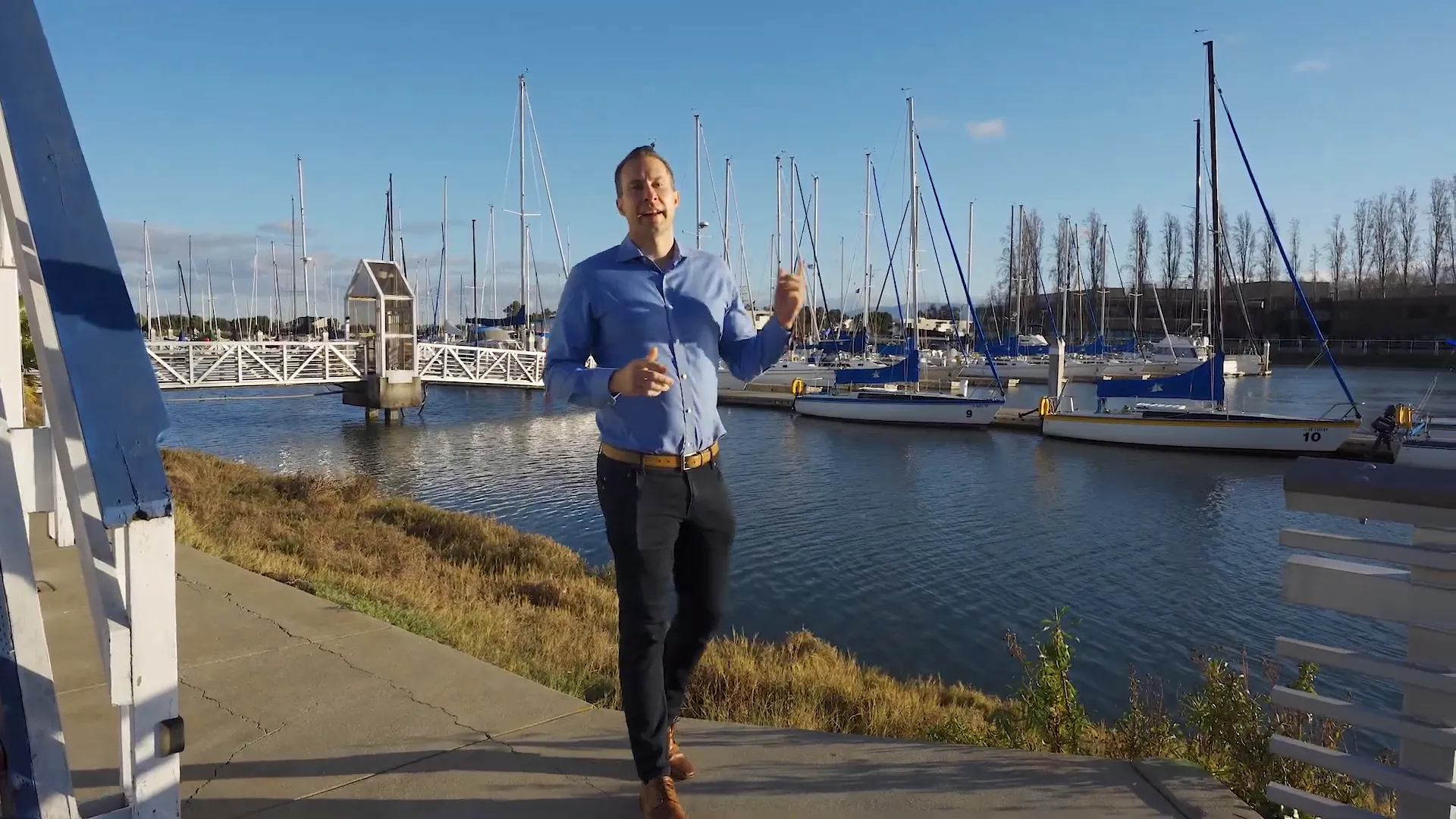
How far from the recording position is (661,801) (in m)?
2.62

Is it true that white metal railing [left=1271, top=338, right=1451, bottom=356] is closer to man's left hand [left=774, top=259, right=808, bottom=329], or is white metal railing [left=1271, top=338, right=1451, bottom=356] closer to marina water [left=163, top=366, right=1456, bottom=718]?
marina water [left=163, top=366, right=1456, bottom=718]

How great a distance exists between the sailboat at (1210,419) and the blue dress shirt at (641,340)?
2324 centimetres

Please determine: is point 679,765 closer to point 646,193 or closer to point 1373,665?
point 646,193

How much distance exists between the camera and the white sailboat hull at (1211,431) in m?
22.6

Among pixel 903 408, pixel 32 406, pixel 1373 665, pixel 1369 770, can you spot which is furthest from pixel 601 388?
pixel 903 408

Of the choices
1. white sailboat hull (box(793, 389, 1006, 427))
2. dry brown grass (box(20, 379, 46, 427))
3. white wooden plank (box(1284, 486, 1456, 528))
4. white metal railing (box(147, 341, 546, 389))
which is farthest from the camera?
white sailboat hull (box(793, 389, 1006, 427))

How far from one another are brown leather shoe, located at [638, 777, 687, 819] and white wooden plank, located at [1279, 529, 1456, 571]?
5.82 ft

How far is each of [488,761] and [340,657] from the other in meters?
1.31

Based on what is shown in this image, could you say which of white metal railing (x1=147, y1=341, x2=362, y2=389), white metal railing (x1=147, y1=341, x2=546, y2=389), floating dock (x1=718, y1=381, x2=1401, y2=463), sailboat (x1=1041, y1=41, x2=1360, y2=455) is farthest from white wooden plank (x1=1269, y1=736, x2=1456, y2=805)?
white metal railing (x1=147, y1=341, x2=362, y2=389)

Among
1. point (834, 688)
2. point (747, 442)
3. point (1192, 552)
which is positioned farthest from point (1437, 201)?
point (834, 688)

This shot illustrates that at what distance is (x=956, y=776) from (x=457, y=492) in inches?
654

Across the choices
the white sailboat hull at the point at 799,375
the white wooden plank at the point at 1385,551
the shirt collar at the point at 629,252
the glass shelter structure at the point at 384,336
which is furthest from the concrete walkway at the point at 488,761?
the white sailboat hull at the point at 799,375

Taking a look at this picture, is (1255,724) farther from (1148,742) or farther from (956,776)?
(956,776)

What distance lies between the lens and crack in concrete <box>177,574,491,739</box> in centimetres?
332
